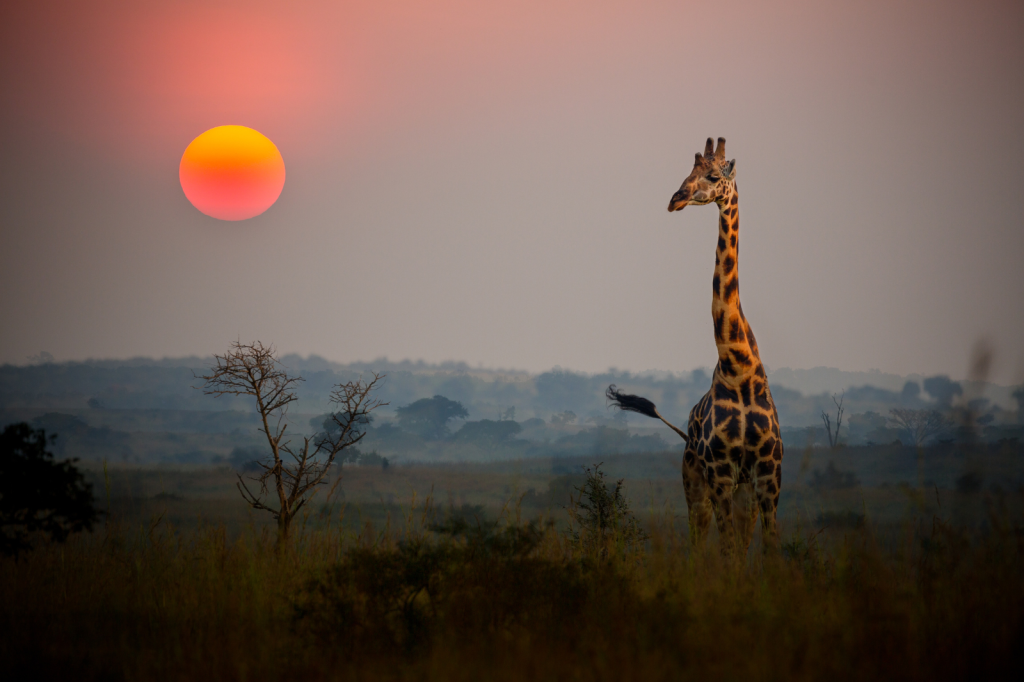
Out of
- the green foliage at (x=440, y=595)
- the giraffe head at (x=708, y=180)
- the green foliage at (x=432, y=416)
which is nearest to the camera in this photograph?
the green foliage at (x=440, y=595)

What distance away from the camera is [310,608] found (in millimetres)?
4906

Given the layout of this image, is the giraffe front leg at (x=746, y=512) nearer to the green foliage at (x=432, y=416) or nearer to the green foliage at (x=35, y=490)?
the green foliage at (x=35, y=490)

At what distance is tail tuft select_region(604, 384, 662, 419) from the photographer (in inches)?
316

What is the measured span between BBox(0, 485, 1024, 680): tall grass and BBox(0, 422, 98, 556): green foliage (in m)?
0.74

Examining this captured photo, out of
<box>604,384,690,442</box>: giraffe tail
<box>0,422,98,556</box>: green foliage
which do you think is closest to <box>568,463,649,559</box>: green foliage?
<box>604,384,690,442</box>: giraffe tail

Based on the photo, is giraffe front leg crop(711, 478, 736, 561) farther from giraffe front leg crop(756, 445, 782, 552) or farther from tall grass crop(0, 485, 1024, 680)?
tall grass crop(0, 485, 1024, 680)

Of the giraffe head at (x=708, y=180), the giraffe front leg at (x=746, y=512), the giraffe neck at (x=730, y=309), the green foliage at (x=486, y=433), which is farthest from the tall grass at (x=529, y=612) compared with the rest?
the green foliage at (x=486, y=433)

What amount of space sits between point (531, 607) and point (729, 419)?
2.76m

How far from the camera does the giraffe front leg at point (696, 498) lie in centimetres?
690

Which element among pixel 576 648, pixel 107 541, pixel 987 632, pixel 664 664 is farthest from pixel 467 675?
pixel 107 541

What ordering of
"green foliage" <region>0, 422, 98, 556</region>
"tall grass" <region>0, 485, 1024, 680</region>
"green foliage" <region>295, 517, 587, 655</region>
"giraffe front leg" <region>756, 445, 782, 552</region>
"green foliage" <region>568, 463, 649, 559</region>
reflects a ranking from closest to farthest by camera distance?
"tall grass" <region>0, 485, 1024, 680</region> < "green foliage" <region>295, 517, 587, 655</region> < "green foliage" <region>0, 422, 98, 556</region> < "giraffe front leg" <region>756, 445, 782, 552</region> < "green foliage" <region>568, 463, 649, 559</region>

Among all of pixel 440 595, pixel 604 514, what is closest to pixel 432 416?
pixel 604 514

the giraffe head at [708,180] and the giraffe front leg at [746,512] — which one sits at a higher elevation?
the giraffe head at [708,180]

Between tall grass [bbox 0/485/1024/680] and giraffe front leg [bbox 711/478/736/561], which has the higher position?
giraffe front leg [bbox 711/478/736/561]
